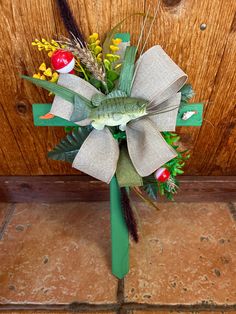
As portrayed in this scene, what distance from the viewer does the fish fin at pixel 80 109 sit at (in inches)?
20.6

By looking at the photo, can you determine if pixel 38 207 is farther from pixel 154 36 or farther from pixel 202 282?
pixel 154 36

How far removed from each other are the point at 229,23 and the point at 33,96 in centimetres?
51

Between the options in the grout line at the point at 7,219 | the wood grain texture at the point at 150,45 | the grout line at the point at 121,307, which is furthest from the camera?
the grout line at the point at 7,219

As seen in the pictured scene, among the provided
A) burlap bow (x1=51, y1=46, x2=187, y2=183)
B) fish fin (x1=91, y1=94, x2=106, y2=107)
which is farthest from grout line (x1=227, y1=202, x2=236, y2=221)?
fish fin (x1=91, y1=94, x2=106, y2=107)

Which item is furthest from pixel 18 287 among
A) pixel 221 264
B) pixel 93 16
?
pixel 93 16

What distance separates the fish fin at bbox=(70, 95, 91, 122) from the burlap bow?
0.7 inches

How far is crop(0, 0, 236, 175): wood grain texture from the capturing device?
606mm

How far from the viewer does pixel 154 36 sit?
2.14 feet

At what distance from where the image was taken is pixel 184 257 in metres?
0.85

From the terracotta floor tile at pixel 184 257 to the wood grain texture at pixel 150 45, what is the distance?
0.24 meters

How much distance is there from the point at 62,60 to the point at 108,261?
1.94 feet

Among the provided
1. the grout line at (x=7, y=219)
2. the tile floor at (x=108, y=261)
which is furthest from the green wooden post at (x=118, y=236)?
the grout line at (x=7, y=219)

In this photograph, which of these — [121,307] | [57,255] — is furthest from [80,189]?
[121,307]

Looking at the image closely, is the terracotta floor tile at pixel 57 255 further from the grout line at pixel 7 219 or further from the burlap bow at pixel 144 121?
the burlap bow at pixel 144 121
